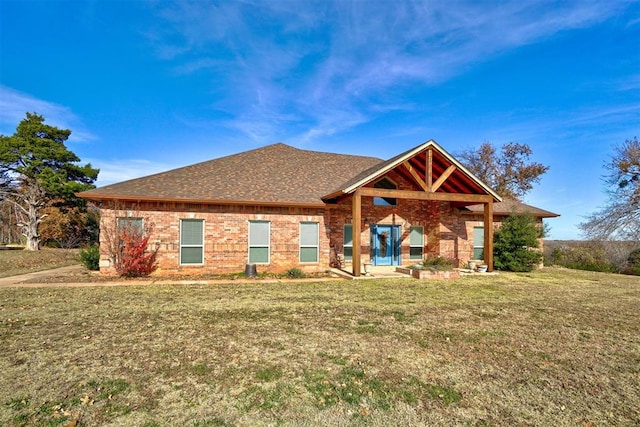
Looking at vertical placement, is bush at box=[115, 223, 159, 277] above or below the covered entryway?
below

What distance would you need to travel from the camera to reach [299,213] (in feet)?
46.9

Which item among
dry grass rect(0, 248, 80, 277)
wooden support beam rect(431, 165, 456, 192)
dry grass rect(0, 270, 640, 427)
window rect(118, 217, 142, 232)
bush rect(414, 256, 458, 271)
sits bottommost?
dry grass rect(0, 270, 640, 427)

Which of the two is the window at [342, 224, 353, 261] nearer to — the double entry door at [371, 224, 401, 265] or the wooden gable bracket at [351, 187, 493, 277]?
the double entry door at [371, 224, 401, 265]

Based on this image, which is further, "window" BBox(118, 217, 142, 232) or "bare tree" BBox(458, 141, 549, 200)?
"bare tree" BBox(458, 141, 549, 200)

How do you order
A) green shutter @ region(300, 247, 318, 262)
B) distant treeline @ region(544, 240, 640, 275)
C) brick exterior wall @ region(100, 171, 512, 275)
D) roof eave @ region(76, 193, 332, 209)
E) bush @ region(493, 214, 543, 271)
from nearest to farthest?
roof eave @ region(76, 193, 332, 209), brick exterior wall @ region(100, 171, 512, 275), green shutter @ region(300, 247, 318, 262), bush @ region(493, 214, 543, 271), distant treeline @ region(544, 240, 640, 275)

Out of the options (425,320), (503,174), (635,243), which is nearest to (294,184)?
(425,320)

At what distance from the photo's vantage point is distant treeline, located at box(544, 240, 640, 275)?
18266mm

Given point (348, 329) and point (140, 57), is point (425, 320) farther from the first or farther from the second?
point (140, 57)

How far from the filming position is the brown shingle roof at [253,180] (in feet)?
41.9

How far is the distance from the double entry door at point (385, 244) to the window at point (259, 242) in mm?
5317

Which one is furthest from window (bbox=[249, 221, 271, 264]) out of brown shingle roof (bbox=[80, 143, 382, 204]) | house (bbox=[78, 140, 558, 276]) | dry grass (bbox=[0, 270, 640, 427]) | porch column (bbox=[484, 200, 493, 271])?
porch column (bbox=[484, 200, 493, 271])

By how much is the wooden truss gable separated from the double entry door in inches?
97.9

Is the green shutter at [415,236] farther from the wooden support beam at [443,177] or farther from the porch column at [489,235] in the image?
the wooden support beam at [443,177]

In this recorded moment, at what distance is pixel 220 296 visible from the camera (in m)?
9.14
